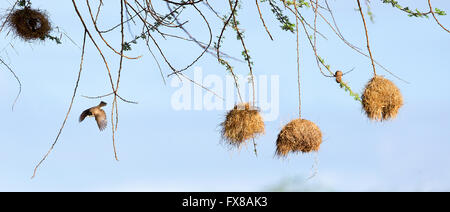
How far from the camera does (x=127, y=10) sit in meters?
2.67

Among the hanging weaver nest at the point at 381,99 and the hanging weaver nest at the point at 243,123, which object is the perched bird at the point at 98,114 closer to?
the hanging weaver nest at the point at 243,123

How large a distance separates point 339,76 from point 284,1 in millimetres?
426

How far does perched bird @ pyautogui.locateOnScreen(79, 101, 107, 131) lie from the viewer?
2.44 m

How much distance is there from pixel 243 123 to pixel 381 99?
65 cm

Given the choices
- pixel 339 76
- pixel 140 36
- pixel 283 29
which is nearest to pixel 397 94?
pixel 339 76

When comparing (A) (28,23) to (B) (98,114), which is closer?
(B) (98,114)

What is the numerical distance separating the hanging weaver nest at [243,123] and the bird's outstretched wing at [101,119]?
0.59m

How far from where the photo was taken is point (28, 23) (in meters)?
3.09

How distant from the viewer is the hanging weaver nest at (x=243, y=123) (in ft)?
8.68

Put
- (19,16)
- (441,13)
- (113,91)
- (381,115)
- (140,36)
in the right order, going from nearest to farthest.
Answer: (113,91) < (441,13) < (381,115) < (140,36) < (19,16)

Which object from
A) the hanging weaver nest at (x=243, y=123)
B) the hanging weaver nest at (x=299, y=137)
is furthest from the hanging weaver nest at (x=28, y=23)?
the hanging weaver nest at (x=299, y=137)

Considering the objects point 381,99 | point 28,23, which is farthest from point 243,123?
point 28,23

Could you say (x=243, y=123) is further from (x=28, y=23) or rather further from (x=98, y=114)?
(x=28, y=23)

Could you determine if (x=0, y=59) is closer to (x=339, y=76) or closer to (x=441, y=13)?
(x=339, y=76)
